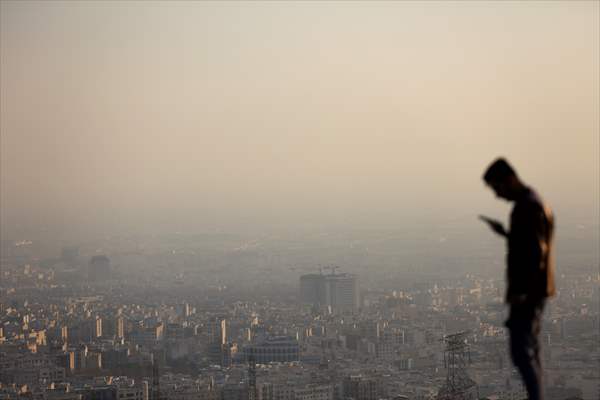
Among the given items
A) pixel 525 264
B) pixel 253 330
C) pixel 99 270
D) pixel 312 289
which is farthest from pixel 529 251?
pixel 99 270

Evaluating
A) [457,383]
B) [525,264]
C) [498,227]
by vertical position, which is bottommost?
[457,383]

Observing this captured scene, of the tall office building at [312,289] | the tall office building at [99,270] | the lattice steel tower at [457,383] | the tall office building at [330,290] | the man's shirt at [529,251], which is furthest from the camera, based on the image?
the tall office building at [99,270]

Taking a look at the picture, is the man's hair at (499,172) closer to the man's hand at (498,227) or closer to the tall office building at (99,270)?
the man's hand at (498,227)

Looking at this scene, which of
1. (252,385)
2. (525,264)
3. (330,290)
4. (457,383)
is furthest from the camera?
(330,290)

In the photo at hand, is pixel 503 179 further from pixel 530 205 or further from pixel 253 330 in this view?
pixel 253 330

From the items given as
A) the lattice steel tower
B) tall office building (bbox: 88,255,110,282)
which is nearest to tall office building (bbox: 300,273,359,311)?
tall office building (bbox: 88,255,110,282)

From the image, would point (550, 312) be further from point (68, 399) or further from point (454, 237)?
point (68, 399)

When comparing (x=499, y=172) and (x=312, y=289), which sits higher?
(x=312, y=289)

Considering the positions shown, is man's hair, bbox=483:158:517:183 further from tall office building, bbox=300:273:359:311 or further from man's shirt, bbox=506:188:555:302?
tall office building, bbox=300:273:359:311

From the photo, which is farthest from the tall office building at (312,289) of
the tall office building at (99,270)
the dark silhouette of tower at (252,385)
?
the dark silhouette of tower at (252,385)
